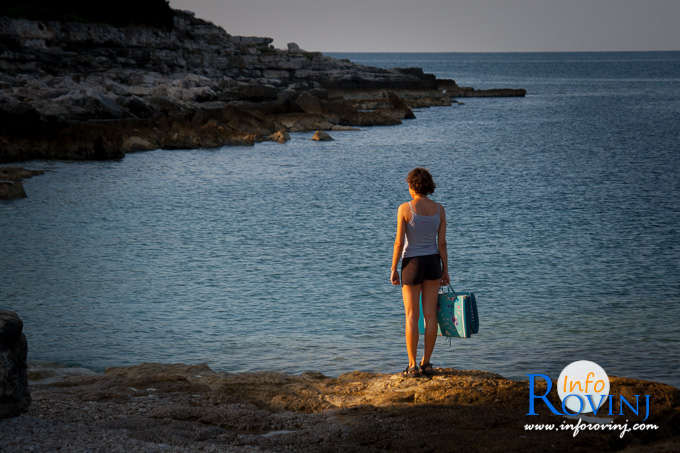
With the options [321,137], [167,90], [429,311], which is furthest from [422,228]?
[167,90]

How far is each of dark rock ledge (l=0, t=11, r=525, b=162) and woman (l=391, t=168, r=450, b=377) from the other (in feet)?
102

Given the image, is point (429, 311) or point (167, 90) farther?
point (167, 90)

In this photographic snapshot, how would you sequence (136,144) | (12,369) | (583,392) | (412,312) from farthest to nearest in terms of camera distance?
(136,144) < (412,312) < (583,392) < (12,369)

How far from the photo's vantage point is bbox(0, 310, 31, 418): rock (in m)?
5.97

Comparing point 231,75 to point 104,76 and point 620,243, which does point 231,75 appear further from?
point 620,243

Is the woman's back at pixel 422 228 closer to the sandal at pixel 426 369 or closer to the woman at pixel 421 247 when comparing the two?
the woman at pixel 421 247

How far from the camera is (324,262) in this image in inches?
669

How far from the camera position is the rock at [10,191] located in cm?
2512

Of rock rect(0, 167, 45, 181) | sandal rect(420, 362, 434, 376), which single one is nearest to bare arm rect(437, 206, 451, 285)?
sandal rect(420, 362, 434, 376)

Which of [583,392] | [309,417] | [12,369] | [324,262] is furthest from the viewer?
[324,262]

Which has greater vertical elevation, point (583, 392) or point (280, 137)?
point (280, 137)

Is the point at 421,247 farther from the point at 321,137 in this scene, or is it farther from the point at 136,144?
the point at 321,137

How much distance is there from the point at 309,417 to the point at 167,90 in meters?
50.4

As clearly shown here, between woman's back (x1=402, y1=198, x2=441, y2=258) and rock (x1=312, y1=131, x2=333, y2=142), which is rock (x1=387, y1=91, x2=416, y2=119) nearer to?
rock (x1=312, y1=131, x2=333, y2=142)
